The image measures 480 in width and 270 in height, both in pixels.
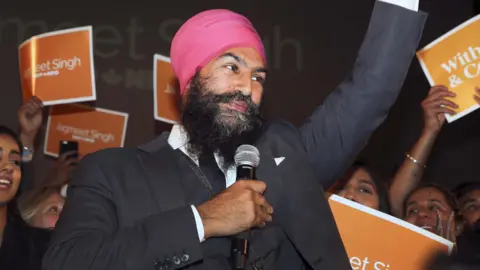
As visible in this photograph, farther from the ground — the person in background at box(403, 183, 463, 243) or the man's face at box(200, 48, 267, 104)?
the man's face at box(200, 48, 267, 104)

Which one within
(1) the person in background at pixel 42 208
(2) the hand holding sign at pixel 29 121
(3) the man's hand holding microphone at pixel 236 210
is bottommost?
(3) the man's hand holding microphone at pixel 236 210

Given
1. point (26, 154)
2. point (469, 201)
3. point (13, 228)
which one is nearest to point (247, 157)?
point (13, 228)

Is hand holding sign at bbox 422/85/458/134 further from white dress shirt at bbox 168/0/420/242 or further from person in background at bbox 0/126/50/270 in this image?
person in background at bbox 0/126/50/270

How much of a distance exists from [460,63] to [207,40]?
1703 mm

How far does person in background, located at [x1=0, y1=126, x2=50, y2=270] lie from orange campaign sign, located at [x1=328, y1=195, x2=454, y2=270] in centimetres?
140

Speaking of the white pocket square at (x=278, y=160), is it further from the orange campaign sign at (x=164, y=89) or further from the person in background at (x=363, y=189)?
the orange campaign sign at (x=164, y=89)

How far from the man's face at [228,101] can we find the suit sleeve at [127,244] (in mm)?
431

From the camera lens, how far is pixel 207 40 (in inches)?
106

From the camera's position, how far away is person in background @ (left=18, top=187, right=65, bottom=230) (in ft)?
14.3

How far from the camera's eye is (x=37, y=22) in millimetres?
6043

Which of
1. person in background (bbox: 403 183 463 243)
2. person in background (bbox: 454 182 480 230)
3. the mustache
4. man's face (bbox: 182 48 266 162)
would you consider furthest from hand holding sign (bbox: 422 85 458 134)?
the mustache

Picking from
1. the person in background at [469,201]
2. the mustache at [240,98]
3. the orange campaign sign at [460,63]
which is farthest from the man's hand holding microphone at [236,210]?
the person in background at [469,201]

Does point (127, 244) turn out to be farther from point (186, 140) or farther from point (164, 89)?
point (164, 89)

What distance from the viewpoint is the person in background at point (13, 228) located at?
3.69 metres
